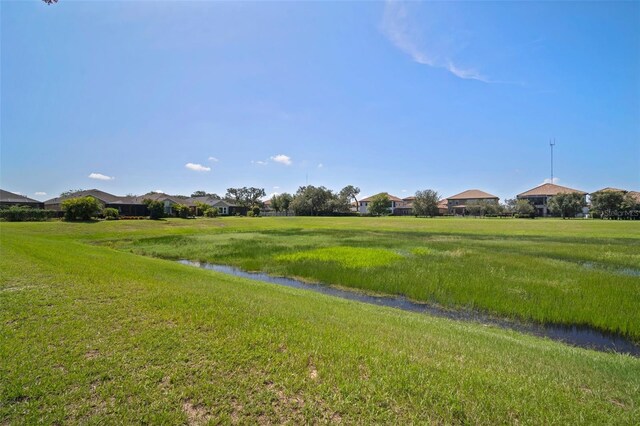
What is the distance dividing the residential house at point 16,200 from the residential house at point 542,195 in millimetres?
139929

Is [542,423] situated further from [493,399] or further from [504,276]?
[504,276]

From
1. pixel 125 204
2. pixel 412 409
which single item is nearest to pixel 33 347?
pixel 412 409

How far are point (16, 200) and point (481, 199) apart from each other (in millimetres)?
144064

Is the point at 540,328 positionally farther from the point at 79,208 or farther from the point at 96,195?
the point at 96,195

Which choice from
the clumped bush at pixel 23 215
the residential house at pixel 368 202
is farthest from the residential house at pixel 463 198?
the clumped bush at pixel 23 215

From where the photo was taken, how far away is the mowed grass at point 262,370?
12.1ft

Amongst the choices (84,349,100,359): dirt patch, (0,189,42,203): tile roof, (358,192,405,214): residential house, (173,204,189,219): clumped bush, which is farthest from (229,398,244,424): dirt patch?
(358,192,405,214): residential house

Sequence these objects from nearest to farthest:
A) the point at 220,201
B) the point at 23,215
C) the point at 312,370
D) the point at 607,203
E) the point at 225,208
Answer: the point at 312,370, the point at 23,215, the point at 607,203, the point at 225,208, the point at 220,201

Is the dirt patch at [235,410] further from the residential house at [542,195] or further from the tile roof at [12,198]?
the residential house at [542,195]

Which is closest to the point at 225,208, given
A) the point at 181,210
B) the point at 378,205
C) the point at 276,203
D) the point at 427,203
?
the point at 276,203

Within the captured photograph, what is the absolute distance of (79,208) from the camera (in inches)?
1831

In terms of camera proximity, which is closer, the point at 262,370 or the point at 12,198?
the point at 262,370

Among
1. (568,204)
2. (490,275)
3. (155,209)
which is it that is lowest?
(490,275)

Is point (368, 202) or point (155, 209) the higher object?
point (368, 202)
